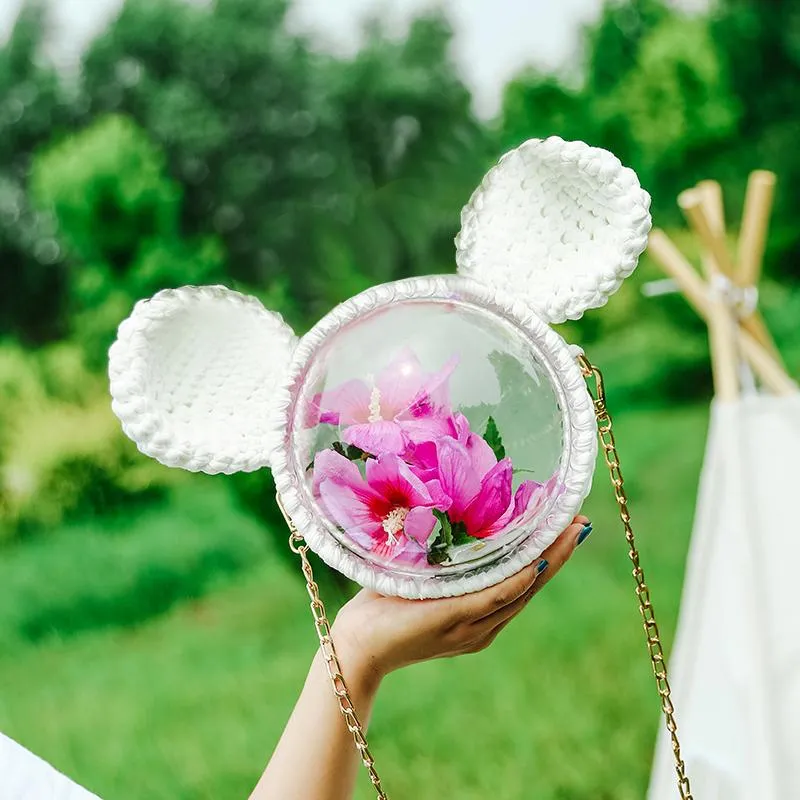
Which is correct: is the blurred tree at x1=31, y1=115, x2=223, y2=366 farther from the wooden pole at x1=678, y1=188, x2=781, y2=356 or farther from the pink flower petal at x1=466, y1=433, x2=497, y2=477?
the pink flower petal at x1=466, y1=433, x2=497, y2=477

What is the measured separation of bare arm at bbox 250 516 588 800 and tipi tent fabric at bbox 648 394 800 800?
1.93 feet

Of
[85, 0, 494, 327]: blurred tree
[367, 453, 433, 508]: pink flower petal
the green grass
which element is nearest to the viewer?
[367, 453, 433, 508]: pink flower petal

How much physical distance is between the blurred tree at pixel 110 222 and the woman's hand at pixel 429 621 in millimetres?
1303

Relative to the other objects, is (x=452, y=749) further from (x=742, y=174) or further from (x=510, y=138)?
(x=742, y=174)

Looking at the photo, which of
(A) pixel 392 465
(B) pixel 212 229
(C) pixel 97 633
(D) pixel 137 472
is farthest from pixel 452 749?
(A) pixel 392 465

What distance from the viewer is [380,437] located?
45 centimetres

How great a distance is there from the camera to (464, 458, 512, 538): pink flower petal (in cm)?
46

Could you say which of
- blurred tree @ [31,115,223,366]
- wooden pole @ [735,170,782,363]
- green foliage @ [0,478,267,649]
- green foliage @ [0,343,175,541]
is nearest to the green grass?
green foliage @ [0,478,267,649]

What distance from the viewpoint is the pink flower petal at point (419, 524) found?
1.49ft

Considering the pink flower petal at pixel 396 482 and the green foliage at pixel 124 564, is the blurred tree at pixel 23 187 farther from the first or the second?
the pink flower petal at pixel 396 482

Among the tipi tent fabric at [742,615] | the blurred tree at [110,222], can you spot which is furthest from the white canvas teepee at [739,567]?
the blurred tree at [110,222]

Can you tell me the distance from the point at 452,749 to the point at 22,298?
3.80 feet

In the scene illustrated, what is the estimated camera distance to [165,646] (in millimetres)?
1602

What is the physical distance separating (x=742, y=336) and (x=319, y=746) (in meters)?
0.86
